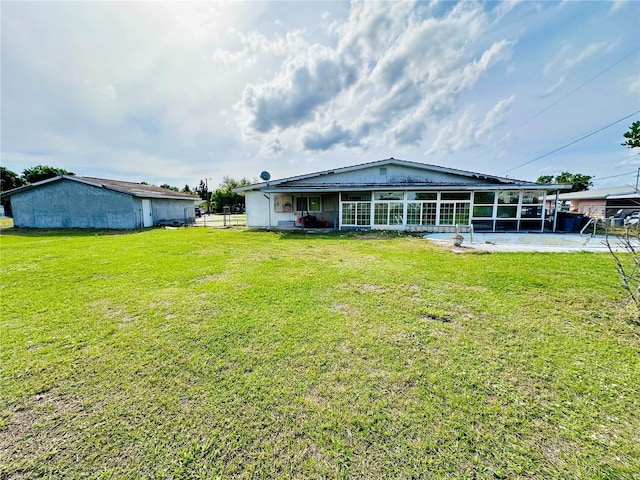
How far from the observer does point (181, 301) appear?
182 inches

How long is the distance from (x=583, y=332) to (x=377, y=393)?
10.5 ft

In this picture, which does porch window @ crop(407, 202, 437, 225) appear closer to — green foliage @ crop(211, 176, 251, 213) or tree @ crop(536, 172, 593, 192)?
green foliage @ crop(211, 176, 251, 213)

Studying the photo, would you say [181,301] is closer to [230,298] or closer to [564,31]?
[230,298]

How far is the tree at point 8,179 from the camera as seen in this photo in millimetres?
35503

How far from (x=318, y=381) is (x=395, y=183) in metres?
15.3

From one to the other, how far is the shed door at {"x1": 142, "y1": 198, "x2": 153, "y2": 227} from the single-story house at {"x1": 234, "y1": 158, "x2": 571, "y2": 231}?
9.18 metres

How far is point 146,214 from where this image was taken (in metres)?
20.6

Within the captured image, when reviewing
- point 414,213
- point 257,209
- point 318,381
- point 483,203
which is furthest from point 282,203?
point 318,381

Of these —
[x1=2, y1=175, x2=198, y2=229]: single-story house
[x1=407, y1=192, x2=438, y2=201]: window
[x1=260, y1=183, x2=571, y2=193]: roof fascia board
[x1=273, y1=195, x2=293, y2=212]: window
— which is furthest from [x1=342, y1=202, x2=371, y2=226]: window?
[x1=2, y1=175, x2=198, y2=229]: single-story house

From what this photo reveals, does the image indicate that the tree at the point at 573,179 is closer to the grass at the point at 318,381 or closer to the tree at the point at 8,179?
the grass at the point at 318,381

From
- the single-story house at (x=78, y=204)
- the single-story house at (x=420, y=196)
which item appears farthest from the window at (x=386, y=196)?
the single-story house at (x=78, y=204)

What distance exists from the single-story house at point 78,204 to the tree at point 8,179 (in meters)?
24.8

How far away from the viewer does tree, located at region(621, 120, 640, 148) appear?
145 inches

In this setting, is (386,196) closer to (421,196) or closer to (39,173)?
(421,196)
